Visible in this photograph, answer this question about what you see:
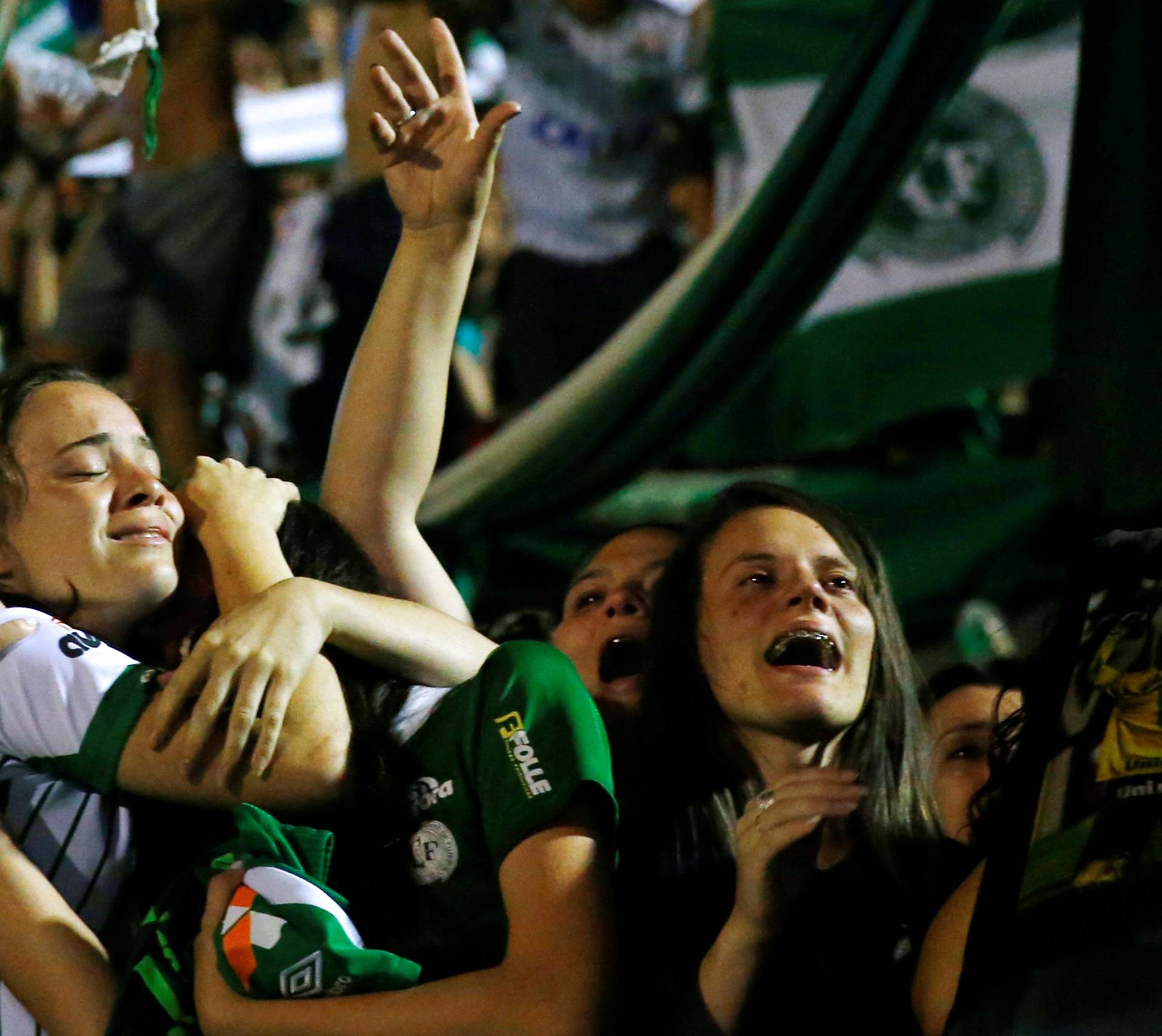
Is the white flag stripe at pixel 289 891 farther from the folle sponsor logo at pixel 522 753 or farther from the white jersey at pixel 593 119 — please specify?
the white jersey at pixel 593 119

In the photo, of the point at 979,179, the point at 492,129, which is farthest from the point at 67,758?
the point at 979,179

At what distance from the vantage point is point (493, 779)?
1.31m

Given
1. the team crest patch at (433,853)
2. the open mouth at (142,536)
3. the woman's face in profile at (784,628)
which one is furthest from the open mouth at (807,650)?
the open mouth at (142,536)

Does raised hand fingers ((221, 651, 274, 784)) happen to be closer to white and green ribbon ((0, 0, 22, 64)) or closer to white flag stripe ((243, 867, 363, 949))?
white flag stripe ((243, 867, 363, 949))

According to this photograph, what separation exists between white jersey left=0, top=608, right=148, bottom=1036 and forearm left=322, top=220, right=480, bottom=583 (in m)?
0.34

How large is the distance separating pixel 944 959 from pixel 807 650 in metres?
0.33

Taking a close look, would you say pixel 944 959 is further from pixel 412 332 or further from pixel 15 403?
pixel 15 403

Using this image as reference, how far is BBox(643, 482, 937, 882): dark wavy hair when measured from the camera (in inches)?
58.7

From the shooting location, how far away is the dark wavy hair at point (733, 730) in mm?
1491

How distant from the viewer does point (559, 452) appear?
305 centimetres

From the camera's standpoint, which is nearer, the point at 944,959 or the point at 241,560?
the point at 944,959

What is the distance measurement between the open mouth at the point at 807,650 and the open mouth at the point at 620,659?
1.20ft

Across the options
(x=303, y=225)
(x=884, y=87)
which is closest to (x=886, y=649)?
(x=884, y=87)

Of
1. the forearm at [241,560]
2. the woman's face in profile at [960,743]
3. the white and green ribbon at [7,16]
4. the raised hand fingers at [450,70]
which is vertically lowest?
the woman's face in profile at [960,743]
